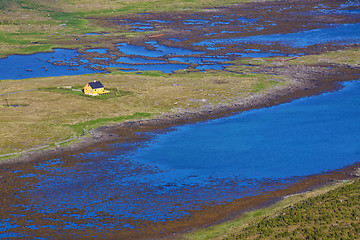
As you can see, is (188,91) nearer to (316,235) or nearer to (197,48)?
(197,48)

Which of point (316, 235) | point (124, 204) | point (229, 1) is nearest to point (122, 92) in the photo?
point (124, 204)

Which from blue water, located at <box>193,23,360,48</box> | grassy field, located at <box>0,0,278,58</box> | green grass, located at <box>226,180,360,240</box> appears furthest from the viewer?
grassy field, located at <box>0,0,278,58</box>

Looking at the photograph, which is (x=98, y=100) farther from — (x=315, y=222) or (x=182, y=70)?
(x=315, y=222)

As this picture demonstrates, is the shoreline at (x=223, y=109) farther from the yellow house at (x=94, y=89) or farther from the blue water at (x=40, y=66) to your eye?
the blue water at (x=40, y=66)

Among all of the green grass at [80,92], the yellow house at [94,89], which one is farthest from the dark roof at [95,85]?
the green grass at [80,92]

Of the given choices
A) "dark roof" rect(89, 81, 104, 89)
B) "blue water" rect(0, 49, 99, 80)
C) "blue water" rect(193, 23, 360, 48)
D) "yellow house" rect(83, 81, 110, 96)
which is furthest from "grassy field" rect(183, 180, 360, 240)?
"blue water" rect(193, 23, 360, 48)

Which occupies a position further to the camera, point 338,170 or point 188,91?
point 188,91

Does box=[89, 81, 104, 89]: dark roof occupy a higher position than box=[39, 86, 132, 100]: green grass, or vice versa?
box=[89, 81, 104, 89]: dark roof

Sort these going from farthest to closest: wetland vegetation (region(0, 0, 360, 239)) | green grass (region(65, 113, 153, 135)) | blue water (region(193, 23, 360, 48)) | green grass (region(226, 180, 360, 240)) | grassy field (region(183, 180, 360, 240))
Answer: blue water (region(193, 23, 360, 48))
green grass (region(65, 113, 153, 135))
wetland vegetation (region(0, 0, 360, 239))
grassy field (region(183, 180, 360, 240))
green grass (region(226, 180, 360, 240))

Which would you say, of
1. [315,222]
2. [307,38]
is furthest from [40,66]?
[315,222]

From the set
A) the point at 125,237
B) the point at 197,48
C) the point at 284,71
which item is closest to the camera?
the point at 125,237

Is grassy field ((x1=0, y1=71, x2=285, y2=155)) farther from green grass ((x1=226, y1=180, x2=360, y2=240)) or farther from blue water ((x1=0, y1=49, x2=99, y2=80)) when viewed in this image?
green grass ((x1=226, y1=180, x2=360, y2=240))
